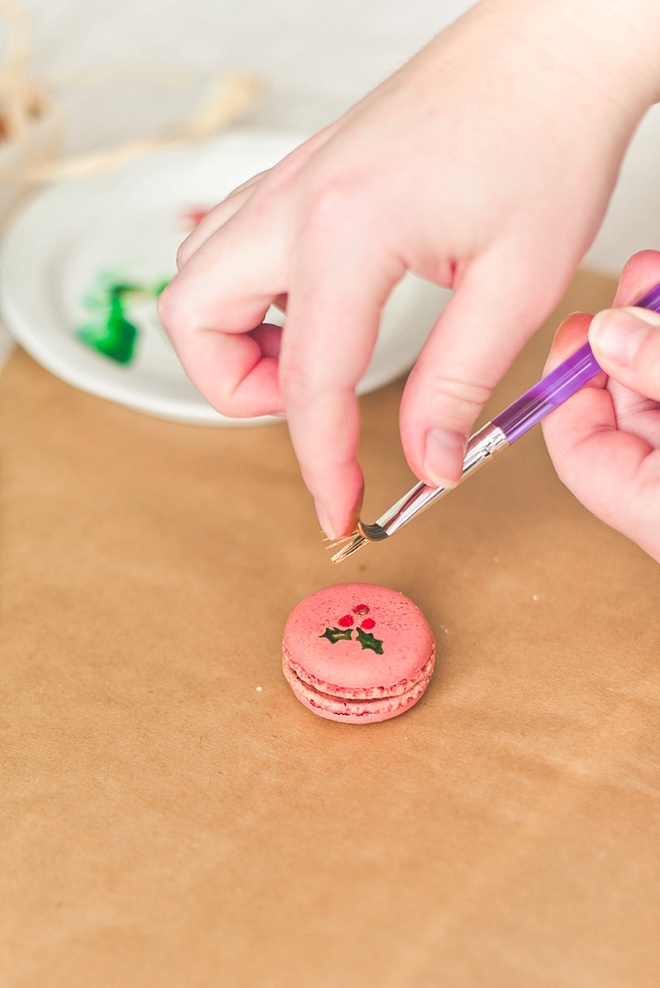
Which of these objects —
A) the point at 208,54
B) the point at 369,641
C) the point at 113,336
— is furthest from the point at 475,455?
the point at 208,54

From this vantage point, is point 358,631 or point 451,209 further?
point 358,631

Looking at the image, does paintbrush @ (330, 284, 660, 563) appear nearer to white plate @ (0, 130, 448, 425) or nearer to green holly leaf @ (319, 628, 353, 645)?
green holly leaf @ (319, 628, 353, 645)

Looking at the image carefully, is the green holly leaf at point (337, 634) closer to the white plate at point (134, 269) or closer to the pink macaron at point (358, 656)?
the pink macaron at point (358, 656)

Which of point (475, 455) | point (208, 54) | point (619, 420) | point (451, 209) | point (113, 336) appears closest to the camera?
point (451, 209)

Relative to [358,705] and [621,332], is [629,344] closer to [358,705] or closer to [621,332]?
[621,332]

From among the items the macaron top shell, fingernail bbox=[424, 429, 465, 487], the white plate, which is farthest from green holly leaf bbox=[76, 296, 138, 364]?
fingernail bbox=[424, 429, 465, 487]

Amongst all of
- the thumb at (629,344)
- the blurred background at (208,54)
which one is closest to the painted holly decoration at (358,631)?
the thumb at (629,344)

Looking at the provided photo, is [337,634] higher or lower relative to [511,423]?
lower
